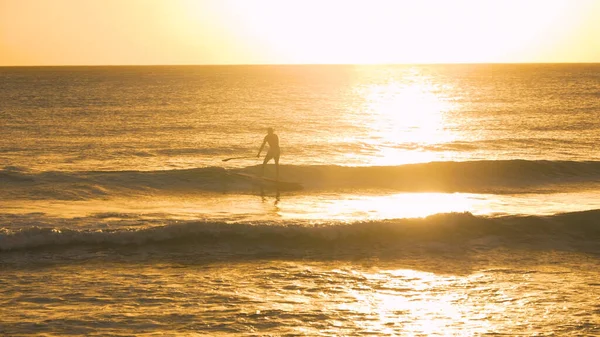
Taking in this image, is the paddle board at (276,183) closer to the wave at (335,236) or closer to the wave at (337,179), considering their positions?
the wave at (337,179)

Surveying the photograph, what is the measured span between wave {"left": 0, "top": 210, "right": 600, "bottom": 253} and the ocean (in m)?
0.04

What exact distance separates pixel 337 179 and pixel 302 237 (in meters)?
9.65

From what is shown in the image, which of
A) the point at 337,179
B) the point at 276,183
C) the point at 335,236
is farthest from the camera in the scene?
the point at 337,179

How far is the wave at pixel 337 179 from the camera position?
22.7 meters

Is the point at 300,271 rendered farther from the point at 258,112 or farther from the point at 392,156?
the point at 258,112

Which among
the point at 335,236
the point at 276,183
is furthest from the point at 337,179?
the point at 335,236

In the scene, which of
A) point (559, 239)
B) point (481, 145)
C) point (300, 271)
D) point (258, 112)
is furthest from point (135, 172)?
point (258, 112)

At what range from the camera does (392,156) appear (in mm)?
31109

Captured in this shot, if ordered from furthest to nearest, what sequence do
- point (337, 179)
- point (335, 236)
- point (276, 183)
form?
1. point (337, 179)
2. point (276, 183)
3. point (335, 236)

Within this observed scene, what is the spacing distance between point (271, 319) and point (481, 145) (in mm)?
26007

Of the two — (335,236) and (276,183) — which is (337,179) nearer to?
(276,183)

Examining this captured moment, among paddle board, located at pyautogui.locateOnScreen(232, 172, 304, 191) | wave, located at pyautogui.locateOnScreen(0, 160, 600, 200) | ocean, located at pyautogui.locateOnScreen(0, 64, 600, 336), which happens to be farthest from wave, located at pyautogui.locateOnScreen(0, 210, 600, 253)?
wave, located at pyautogui.locateOnScreen(0, 160, 600, 200)

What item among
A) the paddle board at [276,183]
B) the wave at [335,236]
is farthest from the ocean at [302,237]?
the paddle board at [276,183]

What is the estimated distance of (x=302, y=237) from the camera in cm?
1573
